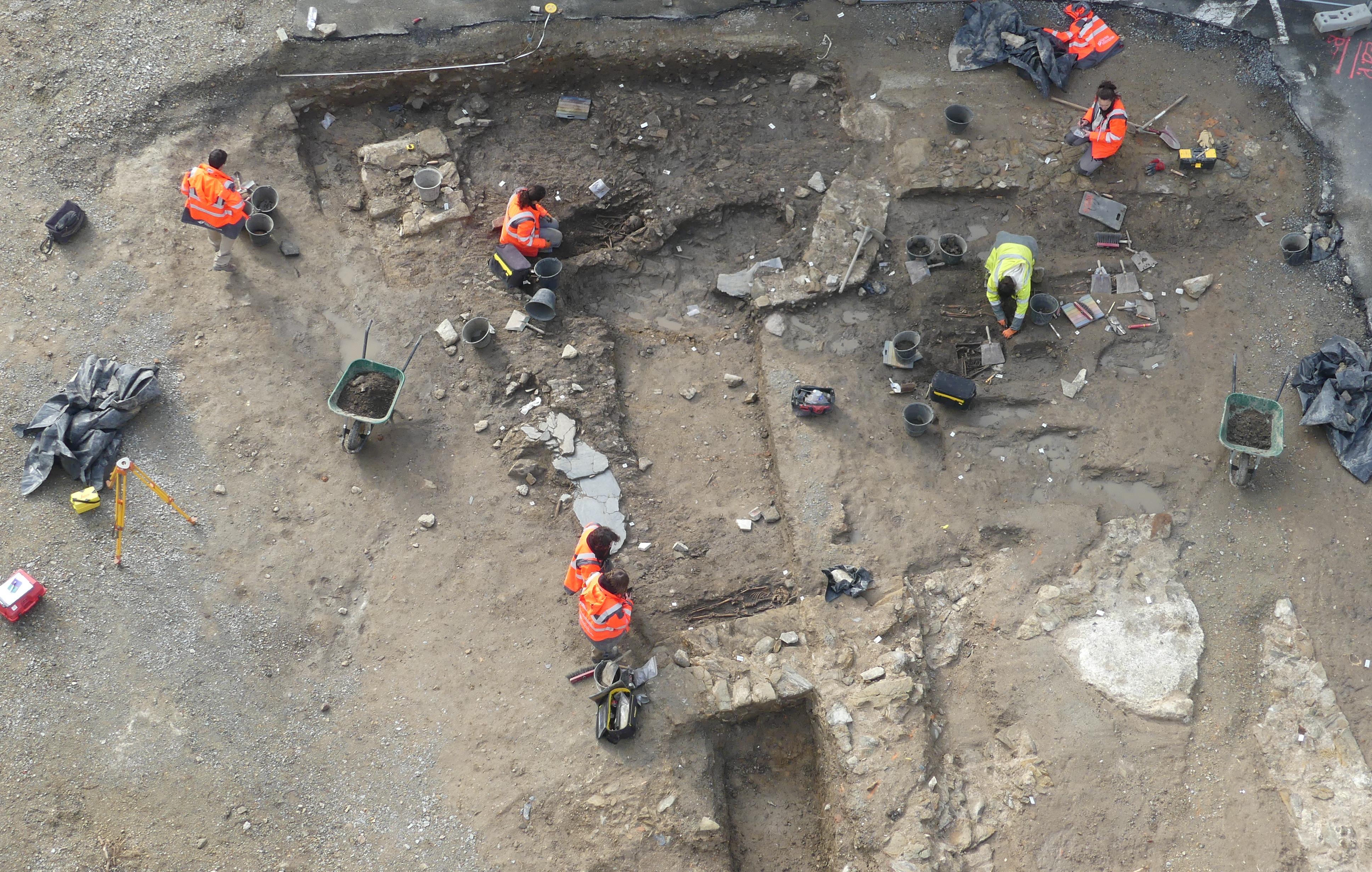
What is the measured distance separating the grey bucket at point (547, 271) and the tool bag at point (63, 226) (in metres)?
4.47

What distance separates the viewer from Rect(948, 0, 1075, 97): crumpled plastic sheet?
31.6 ft

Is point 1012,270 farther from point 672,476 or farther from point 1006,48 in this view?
point 672,476

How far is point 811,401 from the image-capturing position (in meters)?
8.15

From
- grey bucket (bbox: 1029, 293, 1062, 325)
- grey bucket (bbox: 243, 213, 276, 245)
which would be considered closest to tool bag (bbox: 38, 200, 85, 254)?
grey bucket (bbox: 243, 213, 276, 245)

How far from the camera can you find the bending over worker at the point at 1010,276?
8.25m

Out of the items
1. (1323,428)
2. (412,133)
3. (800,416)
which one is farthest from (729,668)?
(412,133)

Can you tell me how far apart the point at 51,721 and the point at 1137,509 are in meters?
9.07

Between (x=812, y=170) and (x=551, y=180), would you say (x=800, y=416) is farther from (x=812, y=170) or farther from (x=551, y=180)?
(x=551, y=180)

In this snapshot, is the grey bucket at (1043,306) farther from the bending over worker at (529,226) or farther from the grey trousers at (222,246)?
the grey trousers at (222,246)

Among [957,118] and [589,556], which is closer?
[589,556]

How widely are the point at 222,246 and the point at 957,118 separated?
24.8 ft

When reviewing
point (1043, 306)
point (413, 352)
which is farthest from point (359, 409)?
point (1043, 306)

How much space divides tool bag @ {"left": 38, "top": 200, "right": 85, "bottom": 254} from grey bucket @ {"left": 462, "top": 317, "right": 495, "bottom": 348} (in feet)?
13.1

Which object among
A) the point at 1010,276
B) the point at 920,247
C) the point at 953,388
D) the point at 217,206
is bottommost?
the point at 953,388
